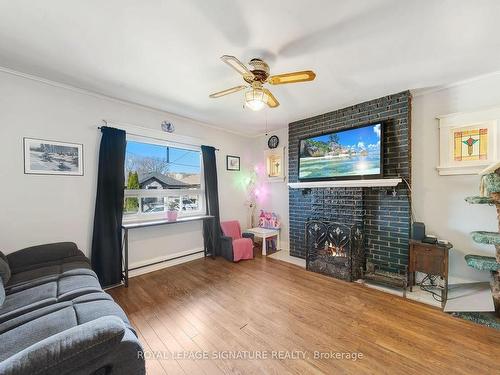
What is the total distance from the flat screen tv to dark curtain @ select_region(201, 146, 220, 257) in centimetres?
162

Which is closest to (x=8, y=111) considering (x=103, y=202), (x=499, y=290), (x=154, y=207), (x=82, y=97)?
(x=82, y=97)

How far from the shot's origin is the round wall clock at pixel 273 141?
175 inches

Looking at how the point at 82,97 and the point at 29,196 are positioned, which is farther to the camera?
A: the point at 82,97

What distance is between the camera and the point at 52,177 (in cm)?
249

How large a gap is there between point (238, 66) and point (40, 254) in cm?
271

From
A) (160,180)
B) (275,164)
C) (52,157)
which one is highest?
(275,164)

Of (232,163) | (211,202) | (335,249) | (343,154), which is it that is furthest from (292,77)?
(232,163)

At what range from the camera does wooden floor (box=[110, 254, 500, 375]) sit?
1.54 m

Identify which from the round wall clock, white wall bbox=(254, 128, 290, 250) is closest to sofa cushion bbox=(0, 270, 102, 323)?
white wall bbox=(254, 128, 290, 250)

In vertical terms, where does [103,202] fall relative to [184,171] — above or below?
below

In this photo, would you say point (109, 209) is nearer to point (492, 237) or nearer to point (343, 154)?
point (343, 154)

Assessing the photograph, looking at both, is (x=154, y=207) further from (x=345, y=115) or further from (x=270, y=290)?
(x=345, y=115)

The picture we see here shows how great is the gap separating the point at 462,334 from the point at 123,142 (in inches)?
167

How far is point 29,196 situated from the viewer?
7.69 feet
